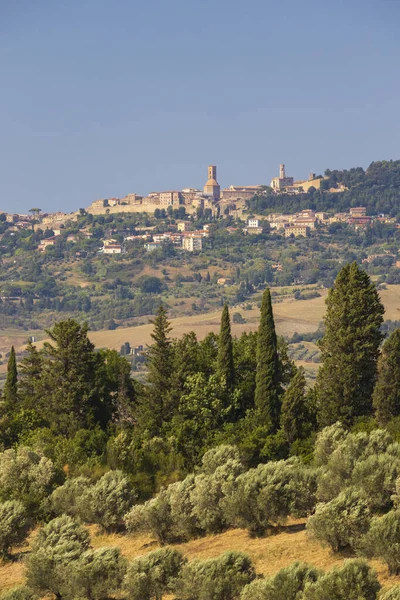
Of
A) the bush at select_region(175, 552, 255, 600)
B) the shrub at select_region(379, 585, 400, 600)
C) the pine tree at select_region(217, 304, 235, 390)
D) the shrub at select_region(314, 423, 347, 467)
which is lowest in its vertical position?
the bush at select_region(175, 552, 255, 600)

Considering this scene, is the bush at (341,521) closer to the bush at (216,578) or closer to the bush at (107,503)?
the bush at (216,578)

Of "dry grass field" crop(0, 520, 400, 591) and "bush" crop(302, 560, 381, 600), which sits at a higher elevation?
"bush" crop(302, 560, 381, 600)

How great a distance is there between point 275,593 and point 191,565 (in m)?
2.96

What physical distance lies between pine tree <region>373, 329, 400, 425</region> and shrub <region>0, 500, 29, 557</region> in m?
14.7

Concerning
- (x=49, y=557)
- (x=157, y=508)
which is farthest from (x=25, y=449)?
(x=49, y=557)

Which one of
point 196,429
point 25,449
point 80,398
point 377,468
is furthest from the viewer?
point 80,398

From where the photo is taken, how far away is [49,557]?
29938mm

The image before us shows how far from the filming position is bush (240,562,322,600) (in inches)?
998

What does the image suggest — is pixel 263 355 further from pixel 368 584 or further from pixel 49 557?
pixel 368 584

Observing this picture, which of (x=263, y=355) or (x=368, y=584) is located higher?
(x=263, y=355)

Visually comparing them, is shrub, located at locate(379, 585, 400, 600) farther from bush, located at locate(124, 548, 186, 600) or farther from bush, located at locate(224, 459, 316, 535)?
bush, located at locate(224, 459, 316, 535)

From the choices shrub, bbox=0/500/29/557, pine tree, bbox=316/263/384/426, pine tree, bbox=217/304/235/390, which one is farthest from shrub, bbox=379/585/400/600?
pine tree, bbox=217/304/235/390

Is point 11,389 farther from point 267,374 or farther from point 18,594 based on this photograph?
point 18,594

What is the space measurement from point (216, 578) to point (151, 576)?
1.93 m
